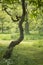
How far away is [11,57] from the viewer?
1397 centimetres

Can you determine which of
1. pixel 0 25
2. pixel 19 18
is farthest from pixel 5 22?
pixel 19 18

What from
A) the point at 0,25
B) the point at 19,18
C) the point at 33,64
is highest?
the point at 19,18

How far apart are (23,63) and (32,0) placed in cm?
328

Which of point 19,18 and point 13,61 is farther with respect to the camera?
point 19,18

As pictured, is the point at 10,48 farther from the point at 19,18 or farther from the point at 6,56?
the point at 19,18

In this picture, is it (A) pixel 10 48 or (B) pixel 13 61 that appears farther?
(A) pixel 10 48

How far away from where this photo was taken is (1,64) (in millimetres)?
12289

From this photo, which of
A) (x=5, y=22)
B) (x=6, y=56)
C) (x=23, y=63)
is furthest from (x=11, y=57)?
(x=5, y=22)

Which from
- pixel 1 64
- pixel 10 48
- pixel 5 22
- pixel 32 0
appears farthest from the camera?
pixel 5 22

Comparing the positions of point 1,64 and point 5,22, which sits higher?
point 1,64

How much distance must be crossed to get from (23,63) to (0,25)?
120 feet

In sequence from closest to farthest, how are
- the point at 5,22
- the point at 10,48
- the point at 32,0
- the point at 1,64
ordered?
the point at 1,64 < the point at 32,0 < the point at 10,48 < the point at 5,22

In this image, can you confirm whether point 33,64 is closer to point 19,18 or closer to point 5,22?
point 19,18

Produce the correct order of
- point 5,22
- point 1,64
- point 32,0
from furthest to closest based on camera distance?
point 5,22, point 32,0, point 1,64
